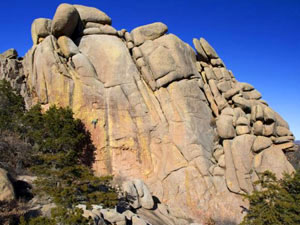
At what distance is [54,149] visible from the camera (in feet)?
74.2

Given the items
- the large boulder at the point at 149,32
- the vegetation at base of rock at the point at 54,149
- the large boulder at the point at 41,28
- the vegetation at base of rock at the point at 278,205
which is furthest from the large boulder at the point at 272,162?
the large boulder at the point at 41,28

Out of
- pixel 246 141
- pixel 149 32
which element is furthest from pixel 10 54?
pixel 246 141

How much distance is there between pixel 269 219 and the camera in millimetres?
15297

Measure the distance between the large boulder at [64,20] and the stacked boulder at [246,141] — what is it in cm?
1788

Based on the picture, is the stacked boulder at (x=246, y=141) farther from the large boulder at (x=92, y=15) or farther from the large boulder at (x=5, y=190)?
the large boulder at (x=5, y=190)

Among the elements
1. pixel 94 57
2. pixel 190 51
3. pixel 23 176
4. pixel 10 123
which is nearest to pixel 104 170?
pixel 23 176

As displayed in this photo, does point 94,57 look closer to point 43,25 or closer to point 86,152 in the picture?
point 43,25

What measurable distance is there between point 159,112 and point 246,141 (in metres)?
Result: 8.88

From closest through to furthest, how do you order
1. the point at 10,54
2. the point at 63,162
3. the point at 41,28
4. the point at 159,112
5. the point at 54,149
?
the point at 63,162
the point at 54,149
the point at 159,112
the point at 41,28
the point at 10,54

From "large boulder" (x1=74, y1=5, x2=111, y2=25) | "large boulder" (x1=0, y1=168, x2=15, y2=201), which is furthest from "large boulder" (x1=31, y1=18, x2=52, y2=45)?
"large boulder" (x1=0, y1=168, x2=15, y2=201)

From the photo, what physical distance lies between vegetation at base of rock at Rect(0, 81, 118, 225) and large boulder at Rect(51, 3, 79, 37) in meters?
8.06

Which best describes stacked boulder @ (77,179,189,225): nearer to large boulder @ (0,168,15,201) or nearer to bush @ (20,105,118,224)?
bush @ (20,105,118,224)

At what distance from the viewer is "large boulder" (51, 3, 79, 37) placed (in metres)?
26.7

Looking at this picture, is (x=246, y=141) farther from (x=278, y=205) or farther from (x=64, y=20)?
(x=64, y=20)
